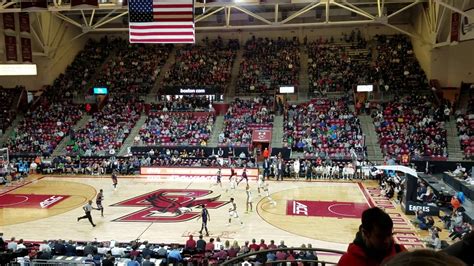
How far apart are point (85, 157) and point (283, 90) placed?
1703 centimetres

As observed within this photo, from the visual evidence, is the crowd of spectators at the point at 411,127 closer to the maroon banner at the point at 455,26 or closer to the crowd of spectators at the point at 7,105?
the maroon banner at the point at 455,26

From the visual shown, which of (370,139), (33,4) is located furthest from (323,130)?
(33,4)

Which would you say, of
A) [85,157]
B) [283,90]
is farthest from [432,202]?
[85,157]

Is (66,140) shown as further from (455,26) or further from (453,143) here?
(455,26)

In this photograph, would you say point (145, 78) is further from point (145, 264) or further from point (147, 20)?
point (145, 264)

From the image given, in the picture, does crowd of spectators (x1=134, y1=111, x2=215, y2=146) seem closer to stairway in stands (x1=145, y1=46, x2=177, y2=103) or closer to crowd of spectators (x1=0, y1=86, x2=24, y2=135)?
stairway in stands (x1=145, y1=46, x2=177, y2=103)

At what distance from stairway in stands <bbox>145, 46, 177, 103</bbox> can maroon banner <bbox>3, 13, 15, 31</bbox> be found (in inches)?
595

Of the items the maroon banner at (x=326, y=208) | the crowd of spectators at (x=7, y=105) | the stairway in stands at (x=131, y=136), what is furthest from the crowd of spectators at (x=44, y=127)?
the maroon banner at (x=326, y=208)

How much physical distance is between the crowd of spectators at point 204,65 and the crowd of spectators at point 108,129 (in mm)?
4346

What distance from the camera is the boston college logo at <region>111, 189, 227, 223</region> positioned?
67.3 ft

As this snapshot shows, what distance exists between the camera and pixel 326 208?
21.7 meters

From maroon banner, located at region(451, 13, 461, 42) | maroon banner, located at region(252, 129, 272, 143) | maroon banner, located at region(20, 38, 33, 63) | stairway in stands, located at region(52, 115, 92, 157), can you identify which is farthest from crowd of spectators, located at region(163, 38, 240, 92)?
maroon banner, located at region(451, 13, 461, 42)

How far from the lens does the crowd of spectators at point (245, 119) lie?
111 ft

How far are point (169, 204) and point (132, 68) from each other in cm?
2433
